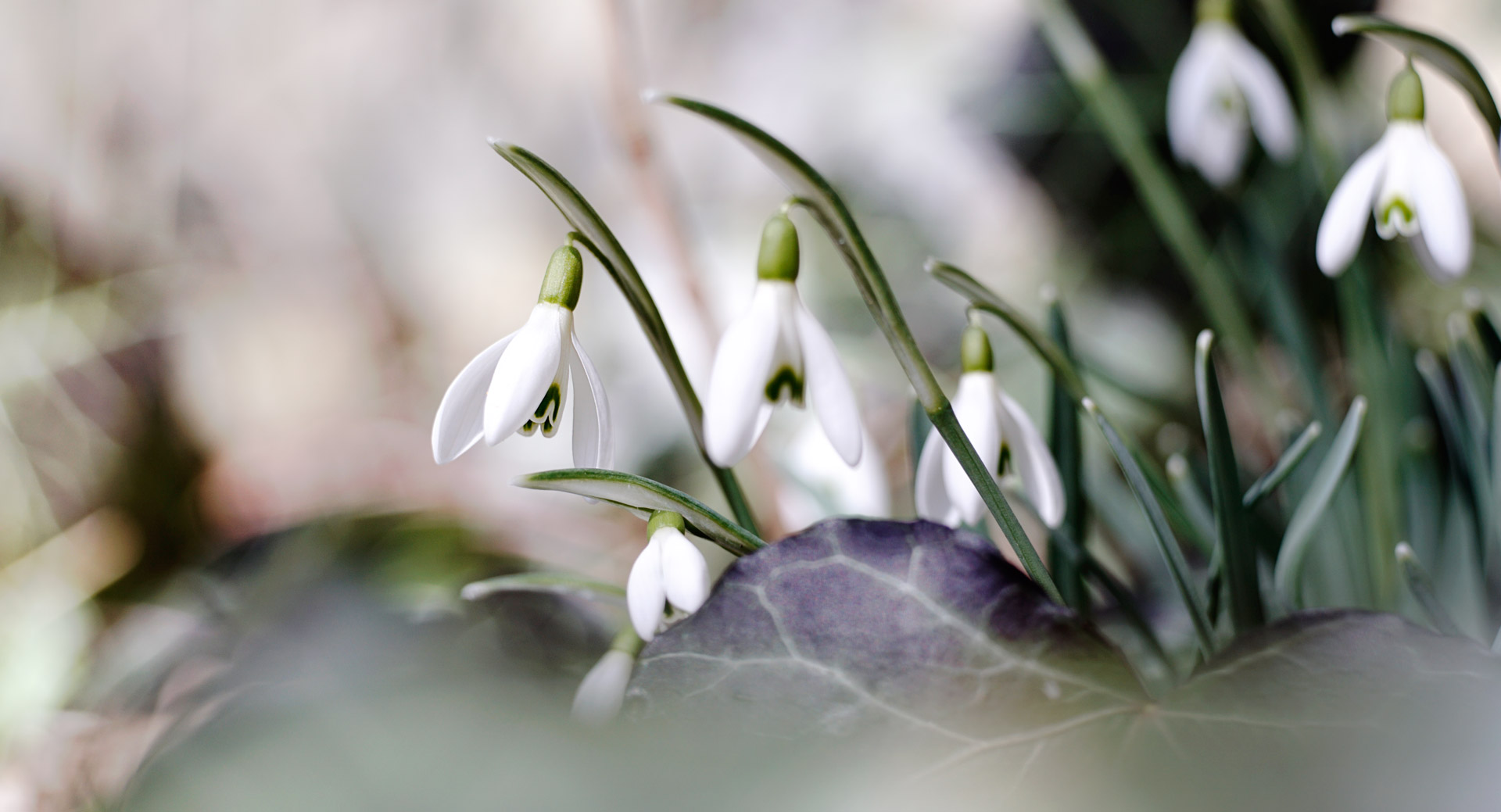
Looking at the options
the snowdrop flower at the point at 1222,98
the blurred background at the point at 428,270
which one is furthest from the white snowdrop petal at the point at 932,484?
the snowdrop flower at the point at 1222,98

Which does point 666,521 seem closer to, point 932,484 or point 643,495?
point 643,495

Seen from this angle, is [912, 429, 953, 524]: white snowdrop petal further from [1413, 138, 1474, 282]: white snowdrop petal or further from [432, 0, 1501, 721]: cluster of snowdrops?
[1413, 138, 1474, 282]: white snowdrop petal

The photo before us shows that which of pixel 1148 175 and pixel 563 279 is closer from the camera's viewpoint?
pixel 563 279

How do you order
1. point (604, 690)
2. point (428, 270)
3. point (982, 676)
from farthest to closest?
point (428, 270), point (604, 690), point (982, 676)

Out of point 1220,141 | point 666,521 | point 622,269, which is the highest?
point 1220,141

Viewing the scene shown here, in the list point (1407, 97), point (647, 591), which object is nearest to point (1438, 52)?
point (1407, 97)

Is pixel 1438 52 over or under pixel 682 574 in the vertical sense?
over

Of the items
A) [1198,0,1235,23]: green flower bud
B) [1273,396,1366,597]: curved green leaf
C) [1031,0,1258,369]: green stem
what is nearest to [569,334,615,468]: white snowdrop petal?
[1273,396,1366,597]: curved green leaf
